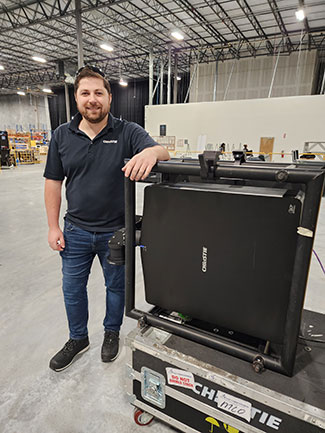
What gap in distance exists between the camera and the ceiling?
929 centimetres

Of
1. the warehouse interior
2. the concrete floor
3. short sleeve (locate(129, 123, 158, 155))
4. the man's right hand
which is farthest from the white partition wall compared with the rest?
the man's right hand

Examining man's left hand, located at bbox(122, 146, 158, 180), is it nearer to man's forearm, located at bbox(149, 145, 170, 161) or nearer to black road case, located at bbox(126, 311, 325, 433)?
man's forearm, located at bbox(149, 145, 170, 161)

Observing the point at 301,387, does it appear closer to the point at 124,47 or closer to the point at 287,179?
the point at 287,179

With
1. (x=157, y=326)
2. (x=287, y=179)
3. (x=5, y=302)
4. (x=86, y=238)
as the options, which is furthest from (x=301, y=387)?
(x=5, y=302)

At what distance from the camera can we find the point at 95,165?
52.4 inches

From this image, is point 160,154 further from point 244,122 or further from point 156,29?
point 156,29

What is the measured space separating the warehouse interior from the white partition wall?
41 mm

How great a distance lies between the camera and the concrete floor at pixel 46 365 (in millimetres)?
1201

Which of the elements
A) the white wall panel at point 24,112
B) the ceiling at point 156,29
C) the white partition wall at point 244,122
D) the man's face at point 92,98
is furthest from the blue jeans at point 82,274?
the white wall panel at point 24,112

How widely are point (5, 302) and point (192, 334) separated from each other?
1737 millimetres

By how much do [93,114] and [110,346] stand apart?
Result: 127cm

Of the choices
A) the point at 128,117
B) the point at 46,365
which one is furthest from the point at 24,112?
the point at 46,365

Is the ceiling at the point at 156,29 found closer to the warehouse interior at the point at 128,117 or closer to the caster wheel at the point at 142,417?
the warehouse interior at the point at 128,117

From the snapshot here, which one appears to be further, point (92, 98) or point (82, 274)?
point (82, 274)
